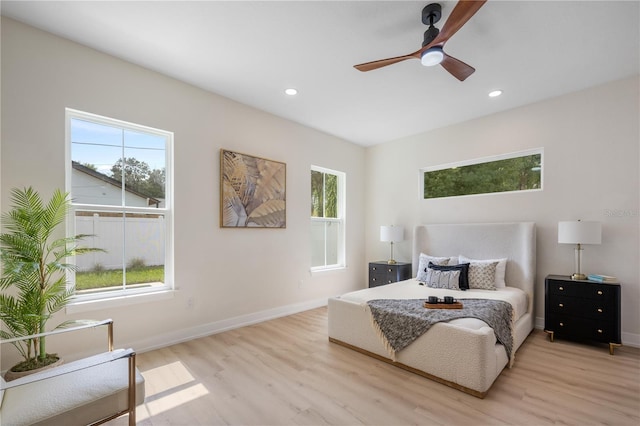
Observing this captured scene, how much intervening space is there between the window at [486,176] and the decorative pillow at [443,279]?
1448 mm

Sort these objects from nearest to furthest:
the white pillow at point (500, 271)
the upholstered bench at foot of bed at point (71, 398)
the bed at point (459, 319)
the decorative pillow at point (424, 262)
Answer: the upholstered bench at foot of bed at point (71, 398) < the bed at point (459, 319) < the white pillow at point (500, 271) < the decorative pillow at point (424, 262)

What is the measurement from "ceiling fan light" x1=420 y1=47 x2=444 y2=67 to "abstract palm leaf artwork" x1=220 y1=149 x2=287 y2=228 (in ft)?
8.00

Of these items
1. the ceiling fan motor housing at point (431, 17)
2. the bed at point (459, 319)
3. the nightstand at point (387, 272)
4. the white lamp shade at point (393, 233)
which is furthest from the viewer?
the white lamp shade at point (393, 233)

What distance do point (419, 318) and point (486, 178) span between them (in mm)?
2705

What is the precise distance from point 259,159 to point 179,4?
2.03 metres

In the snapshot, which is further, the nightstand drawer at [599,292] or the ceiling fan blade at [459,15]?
the nightstand drawer at [599,292]

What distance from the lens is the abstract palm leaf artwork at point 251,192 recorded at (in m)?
3.66

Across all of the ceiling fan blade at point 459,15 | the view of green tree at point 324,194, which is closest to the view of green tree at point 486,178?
the view of green tree at point 324,194

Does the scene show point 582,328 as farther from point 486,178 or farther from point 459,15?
point 459,15

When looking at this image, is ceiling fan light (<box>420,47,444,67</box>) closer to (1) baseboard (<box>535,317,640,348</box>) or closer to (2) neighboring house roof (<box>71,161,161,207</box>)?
(2) neighboring house roof (<box>71,161,161,207</box>)

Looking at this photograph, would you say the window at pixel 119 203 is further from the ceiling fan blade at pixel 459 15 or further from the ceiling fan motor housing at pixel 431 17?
the ceiling fan blade at pixel 459 15

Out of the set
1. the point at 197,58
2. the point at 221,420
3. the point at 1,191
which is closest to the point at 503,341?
the point at 221,420

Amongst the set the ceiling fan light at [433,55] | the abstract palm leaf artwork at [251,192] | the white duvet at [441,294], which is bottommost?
the white duvet at [441,294]

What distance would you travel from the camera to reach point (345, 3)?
214 centimetres
